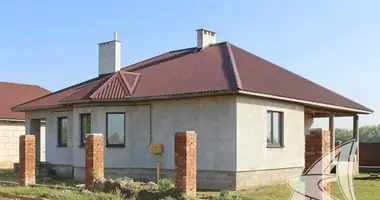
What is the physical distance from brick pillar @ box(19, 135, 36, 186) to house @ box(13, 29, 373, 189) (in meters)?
2.99

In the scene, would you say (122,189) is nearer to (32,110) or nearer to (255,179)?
(255,179)

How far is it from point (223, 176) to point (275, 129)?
307 centimetres

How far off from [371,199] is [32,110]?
15444mm

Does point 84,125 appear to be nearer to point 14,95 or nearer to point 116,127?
point 116,127

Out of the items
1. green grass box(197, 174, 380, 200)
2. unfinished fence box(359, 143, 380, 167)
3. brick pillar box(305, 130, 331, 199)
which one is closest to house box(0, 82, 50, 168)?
green grass box(197, 174, 380, 200)

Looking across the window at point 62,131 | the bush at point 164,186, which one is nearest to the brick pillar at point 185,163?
the bush at point 164,186

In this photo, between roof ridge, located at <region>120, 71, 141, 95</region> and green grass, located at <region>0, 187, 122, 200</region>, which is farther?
roof ridge, located at <region>120, 71, 141, 95</region>

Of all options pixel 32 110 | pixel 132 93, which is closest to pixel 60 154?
pixel 32 110

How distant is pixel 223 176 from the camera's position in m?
15.8

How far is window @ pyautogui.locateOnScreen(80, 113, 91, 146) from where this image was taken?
62.4ft

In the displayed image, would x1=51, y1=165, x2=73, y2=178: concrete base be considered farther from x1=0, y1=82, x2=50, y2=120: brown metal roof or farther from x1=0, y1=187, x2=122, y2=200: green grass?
x1=0, y1=82, x2=50, y2=120: brown metal roof

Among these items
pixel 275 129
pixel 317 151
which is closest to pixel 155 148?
pixel 275 129

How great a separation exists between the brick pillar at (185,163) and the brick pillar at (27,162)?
20.5 feet

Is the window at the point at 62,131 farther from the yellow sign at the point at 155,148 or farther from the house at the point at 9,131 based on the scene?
the house at the point at 9,131
